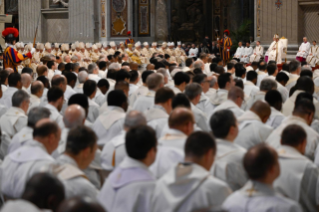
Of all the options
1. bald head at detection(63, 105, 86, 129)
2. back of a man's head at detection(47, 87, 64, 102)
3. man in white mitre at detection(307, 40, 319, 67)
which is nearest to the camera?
bald head at detection(63, 105, 86, 129)

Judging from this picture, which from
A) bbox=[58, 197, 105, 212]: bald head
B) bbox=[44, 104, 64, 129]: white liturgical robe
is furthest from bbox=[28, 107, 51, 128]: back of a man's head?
bbox=[58, 197, 105, 212]: bald head

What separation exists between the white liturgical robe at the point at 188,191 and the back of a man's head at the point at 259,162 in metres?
0.26

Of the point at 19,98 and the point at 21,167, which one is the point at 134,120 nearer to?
the point at 21,167

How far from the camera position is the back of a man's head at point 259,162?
330 cm

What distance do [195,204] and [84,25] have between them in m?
22.3

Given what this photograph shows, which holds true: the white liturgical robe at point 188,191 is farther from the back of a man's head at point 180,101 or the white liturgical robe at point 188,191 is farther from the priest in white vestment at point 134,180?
the back of a man's head at point 180,101

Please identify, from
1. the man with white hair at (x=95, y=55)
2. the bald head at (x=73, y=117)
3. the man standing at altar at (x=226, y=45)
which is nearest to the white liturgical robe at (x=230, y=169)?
the bald head at (x=73, y=117)

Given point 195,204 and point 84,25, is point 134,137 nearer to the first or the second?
point 195,204

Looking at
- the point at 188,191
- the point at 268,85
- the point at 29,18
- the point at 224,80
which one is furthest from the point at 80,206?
the point at 29,18

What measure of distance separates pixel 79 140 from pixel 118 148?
104cm

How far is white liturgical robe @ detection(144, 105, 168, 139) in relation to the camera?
5941 millimetres

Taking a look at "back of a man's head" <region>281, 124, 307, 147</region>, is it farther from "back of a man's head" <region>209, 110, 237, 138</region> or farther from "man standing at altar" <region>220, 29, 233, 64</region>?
"man standing at altar" <region>220, 29, 233, 64</region>

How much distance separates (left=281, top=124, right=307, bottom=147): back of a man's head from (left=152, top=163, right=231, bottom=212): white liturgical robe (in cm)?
110

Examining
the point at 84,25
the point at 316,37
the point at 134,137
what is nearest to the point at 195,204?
the point at 134,137
